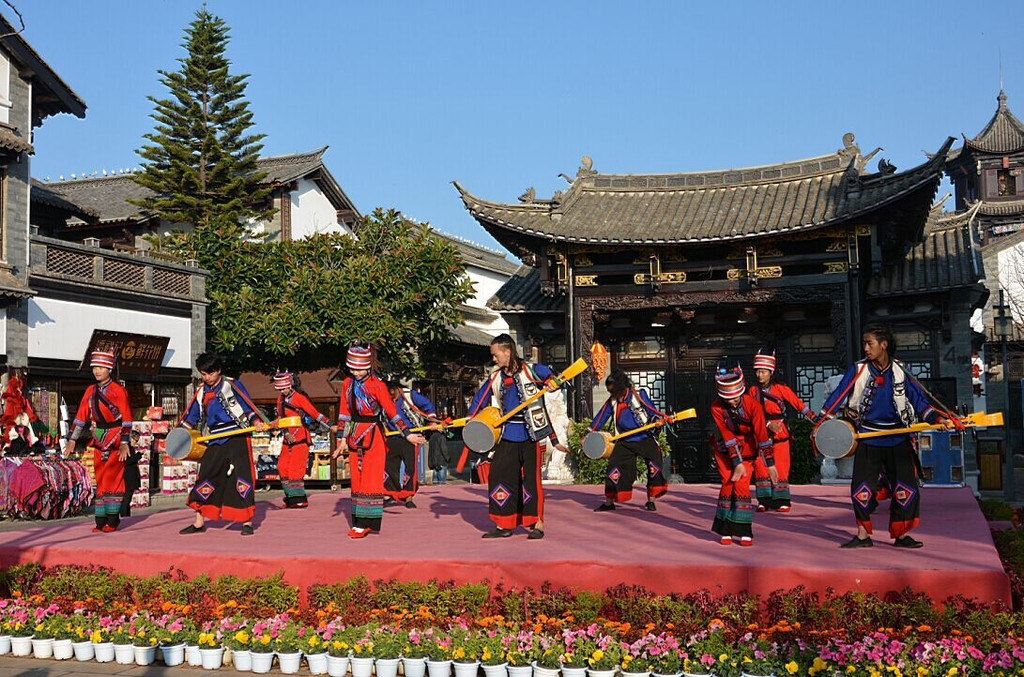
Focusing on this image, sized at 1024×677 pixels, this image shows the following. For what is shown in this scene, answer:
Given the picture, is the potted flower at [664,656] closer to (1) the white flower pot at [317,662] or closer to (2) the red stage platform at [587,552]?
(2) the red stage platform at [587,552]

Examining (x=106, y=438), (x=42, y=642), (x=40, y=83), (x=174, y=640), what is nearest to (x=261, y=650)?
(x=174, y=640)

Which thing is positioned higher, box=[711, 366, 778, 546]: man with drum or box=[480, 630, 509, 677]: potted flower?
box=[711, 366, 778, 546]: man with drum

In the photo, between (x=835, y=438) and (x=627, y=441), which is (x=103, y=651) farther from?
(x=627, y=441)

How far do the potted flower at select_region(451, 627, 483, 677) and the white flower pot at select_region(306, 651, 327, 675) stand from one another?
2.76 ft

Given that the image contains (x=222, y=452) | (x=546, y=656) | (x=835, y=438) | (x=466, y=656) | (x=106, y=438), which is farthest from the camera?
(x=106, y=438)

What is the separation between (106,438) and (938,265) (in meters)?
15.9

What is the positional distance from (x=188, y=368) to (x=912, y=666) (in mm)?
17279

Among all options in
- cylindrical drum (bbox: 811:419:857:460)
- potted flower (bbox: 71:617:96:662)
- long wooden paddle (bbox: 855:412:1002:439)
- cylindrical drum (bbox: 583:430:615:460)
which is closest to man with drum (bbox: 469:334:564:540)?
cylindrical drum (bbox: 583:430:615:460)

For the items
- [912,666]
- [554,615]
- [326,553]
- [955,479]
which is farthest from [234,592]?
[955,479]

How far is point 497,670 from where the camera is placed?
5.76m

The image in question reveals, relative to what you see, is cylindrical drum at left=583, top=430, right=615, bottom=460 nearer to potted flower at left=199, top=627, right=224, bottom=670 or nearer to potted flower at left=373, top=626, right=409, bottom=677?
potted flower at left=373, top=626, right=409, bottom=677

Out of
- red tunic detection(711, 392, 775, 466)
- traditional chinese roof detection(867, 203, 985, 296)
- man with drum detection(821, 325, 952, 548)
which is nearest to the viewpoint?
man with drum detection(821, 325, 952, 548)

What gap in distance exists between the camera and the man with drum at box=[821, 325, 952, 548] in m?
7.40

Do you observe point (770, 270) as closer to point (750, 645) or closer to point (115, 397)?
point (115, 397)
